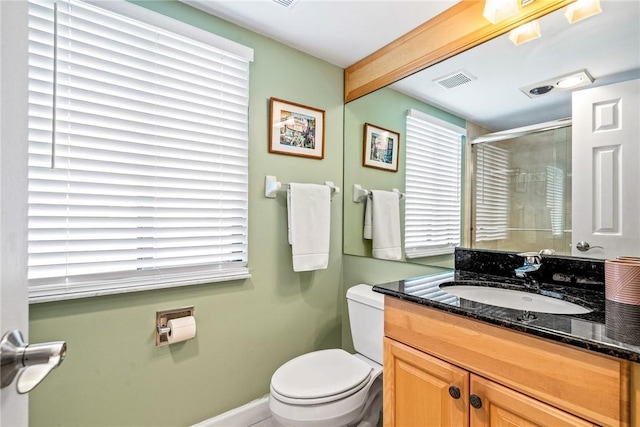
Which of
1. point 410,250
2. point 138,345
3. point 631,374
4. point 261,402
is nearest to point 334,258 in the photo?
point 410,250

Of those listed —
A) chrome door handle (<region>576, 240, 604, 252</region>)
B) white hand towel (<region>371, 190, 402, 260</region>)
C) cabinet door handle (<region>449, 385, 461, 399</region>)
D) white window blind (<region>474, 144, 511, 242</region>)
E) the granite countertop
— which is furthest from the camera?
white hand towel (<region>371, 190, 402, 260</region>)

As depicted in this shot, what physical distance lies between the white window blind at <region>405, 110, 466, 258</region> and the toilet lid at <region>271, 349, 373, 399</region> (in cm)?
72

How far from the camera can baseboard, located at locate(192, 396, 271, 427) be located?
1.59 metres

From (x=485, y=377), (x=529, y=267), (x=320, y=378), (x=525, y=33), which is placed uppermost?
(x=525, y=33)

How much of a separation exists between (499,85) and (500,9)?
1.03 ft

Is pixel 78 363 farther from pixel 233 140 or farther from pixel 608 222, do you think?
pixel 608 222

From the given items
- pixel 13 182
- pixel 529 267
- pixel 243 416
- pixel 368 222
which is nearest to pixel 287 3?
pixel 368 222

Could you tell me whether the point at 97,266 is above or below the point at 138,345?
above

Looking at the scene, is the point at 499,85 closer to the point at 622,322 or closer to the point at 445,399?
the point at 622,322

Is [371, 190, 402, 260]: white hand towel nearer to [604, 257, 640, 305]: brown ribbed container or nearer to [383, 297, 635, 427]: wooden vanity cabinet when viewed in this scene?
[383, 297, 635, 427]: wooden vanity cabinet

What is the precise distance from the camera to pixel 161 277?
4.77ft

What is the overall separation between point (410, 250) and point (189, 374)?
1368 millimetres

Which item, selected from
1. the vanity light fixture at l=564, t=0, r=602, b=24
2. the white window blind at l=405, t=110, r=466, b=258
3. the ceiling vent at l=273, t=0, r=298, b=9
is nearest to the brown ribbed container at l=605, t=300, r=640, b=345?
the white window blind at l=405, t=110, r=466, b=258

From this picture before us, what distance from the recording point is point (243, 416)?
65.6 inches
